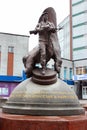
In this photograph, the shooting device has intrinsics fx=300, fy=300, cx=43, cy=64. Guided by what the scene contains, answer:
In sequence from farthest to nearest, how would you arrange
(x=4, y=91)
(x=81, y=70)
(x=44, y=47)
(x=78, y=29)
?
(x=78, y=29) → (x=81, y=70) → (x=4, y=91) → (x=44, y=47)

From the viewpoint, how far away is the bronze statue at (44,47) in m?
8.57

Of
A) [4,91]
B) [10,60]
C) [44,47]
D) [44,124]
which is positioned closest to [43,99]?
[44,124]

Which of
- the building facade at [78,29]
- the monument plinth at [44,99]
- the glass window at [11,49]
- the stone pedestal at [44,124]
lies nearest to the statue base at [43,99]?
the monument plinth at [44,99]

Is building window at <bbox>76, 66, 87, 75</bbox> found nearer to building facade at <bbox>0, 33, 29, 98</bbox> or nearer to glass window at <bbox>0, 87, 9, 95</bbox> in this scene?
building facade at <bbox>0, 33, 29, 98</bbox>

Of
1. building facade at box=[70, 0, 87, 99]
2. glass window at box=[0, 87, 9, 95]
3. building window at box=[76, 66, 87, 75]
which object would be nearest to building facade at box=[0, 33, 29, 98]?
glass window at box=[0, 87, 9, 95]

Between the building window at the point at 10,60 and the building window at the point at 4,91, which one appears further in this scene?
the building window at the point at 10,60

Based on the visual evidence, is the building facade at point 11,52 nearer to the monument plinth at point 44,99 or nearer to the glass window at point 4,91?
the glass window at point 4,91

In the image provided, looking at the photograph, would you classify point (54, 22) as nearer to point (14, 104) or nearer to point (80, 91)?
point (14, 104)

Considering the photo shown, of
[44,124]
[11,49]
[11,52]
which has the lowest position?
[44,124]

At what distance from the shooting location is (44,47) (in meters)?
8.62

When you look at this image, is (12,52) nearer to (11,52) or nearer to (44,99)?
(11,52)

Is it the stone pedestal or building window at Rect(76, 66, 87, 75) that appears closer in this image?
the stone pedestal

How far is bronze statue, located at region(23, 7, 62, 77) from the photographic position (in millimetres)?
8570

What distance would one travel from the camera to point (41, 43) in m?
8.65
